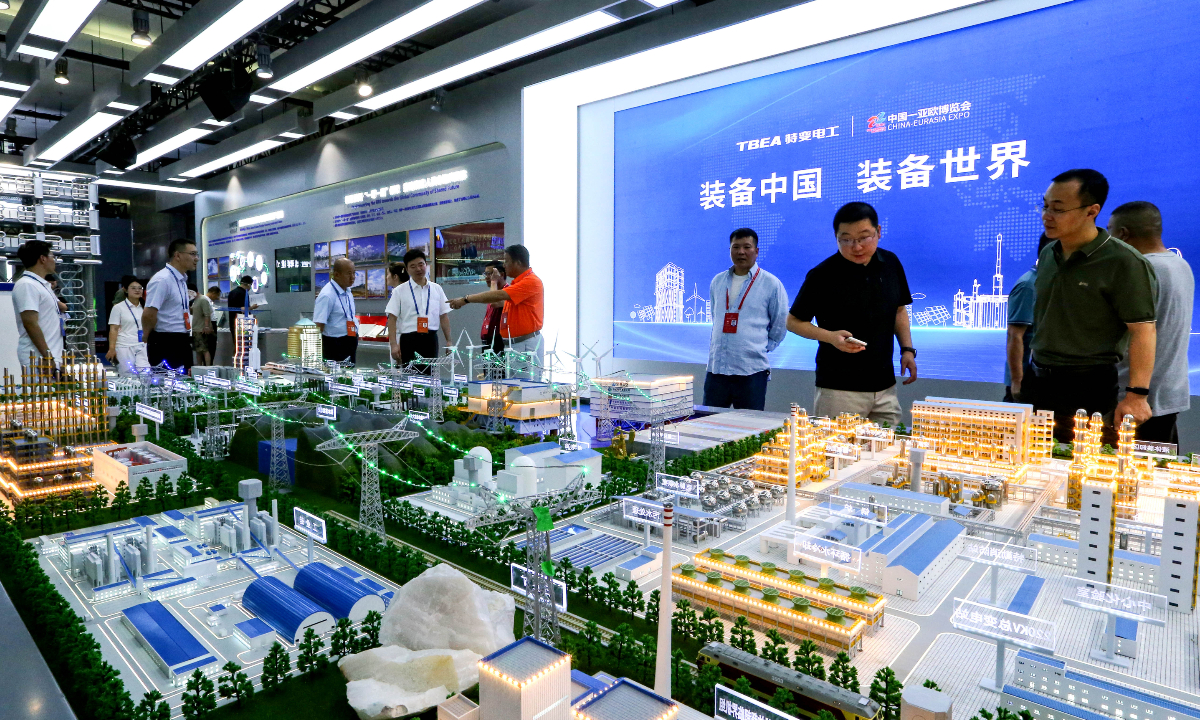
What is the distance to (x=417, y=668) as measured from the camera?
2.10 meters

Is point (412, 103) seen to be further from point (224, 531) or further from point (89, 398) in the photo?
point (224, 531)

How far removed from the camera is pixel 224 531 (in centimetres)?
341

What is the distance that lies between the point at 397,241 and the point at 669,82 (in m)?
6.63

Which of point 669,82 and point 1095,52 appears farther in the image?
point 669,82

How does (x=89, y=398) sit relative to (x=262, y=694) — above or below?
above

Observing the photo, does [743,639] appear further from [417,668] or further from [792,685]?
[417,668]

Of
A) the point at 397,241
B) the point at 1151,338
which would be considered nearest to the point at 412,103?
the point at 397,241

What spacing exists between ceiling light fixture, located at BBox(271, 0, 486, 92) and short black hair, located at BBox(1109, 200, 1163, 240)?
652 cm

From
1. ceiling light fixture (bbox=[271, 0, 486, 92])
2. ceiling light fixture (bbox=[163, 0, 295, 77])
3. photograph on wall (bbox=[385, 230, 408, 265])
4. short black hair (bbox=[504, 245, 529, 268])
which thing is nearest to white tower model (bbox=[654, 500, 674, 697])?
short black hair (bbox=[504, 245, 529, 268])

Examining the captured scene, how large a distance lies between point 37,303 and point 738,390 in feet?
22.4

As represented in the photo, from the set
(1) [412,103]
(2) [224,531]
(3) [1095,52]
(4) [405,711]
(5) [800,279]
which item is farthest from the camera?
(1) [412,103]

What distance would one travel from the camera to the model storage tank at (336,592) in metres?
2.58

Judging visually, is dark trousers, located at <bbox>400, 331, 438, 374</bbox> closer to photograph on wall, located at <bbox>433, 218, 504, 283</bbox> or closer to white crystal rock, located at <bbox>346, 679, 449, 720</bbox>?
photograph on wall, located at <bbox>433, 218, 504, 283</bbox>

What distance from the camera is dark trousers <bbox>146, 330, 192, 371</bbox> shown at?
26.6ft
